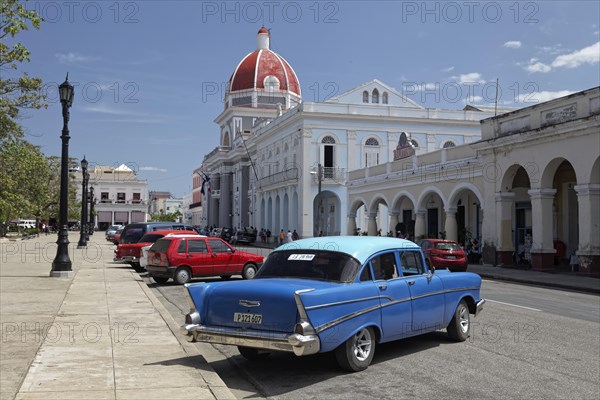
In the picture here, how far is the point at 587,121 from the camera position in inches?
927

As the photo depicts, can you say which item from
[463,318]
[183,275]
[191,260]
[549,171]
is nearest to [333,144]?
[549,171]

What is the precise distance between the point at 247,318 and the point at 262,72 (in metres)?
74.3

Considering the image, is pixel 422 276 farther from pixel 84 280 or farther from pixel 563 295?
pixel 84 280

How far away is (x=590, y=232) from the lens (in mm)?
23828

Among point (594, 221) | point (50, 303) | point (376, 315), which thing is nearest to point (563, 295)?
point (594, 221)

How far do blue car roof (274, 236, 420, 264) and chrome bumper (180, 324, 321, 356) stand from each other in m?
1.50

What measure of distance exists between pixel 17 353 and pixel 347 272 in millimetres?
4174

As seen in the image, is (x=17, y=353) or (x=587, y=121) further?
(x=587, y=121)

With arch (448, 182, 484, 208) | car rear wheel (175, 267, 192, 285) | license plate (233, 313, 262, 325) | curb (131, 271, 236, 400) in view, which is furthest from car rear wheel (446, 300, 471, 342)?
arch (448, 182, 484, 208)

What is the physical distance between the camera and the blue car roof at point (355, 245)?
791 cm

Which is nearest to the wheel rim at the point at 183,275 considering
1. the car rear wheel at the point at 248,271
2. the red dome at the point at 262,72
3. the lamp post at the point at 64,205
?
the car rear wheel at the point at 248,271

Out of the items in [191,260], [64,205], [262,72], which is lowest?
[191,260]

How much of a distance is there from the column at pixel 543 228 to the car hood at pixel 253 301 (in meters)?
21.3

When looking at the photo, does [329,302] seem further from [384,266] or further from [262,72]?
[262,72]
